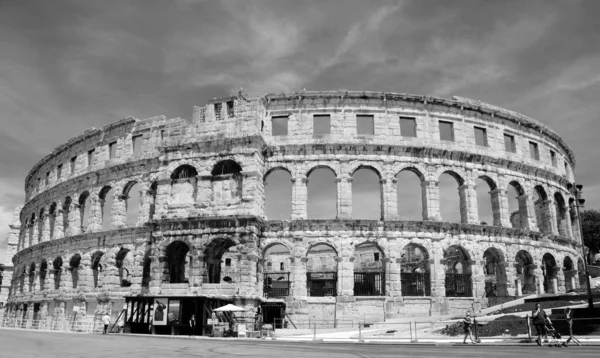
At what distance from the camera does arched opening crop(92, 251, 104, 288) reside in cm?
3453

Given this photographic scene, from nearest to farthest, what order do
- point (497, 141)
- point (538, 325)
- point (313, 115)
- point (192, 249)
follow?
1. point (538, 325)
2. point (192, 249)
3. point (313, 115)
4. point (497, 141)

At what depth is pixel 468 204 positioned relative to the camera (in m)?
31.7

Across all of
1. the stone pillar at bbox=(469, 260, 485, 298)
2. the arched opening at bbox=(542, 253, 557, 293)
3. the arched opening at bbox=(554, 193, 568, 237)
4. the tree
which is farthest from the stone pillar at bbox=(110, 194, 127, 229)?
the tree

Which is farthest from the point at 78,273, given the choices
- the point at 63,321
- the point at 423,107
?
the point at 423,107

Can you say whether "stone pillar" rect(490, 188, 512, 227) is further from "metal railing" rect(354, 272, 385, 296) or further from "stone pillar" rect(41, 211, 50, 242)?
"stone pillar" rect(41, 211, 50, 242)

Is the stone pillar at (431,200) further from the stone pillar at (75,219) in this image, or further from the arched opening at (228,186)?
the stone pillar at (75,219)

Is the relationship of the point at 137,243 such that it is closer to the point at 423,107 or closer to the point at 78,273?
the point at 78,273

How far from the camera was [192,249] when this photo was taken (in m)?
27.5

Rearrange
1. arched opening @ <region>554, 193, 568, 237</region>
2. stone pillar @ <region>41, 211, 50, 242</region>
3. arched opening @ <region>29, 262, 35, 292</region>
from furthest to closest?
arched opening @ <region>29, 262, 35, 292</region>
stone pillar @ <region>41, 211, 50, 242</region>
arched opening @ <region>554, 193, 568, 237</region>

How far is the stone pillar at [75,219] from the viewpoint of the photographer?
121 feet

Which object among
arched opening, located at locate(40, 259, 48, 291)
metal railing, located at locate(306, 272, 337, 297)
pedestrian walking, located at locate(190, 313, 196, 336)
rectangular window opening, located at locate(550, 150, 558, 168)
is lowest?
pedestrian walking, located at locate(190, 313, 196, 336)

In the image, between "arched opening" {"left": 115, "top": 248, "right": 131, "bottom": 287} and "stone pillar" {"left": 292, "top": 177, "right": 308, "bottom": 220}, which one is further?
"arched opening" {"left": 115, "top": 248, "right": 131, "bottom": 287}

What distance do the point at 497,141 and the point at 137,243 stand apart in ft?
82.6

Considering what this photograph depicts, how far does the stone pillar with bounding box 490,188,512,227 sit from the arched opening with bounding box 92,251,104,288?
88.2 ft
